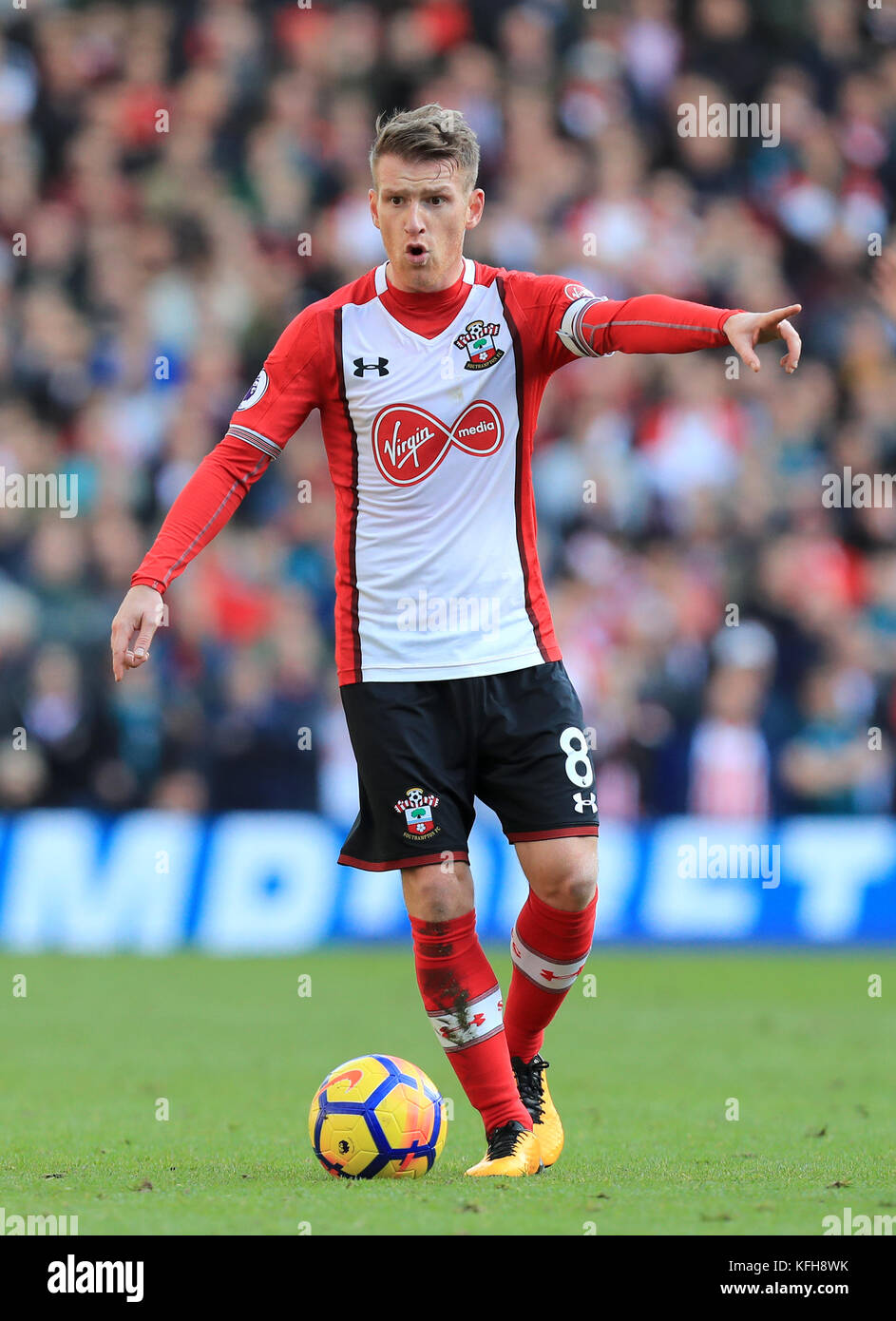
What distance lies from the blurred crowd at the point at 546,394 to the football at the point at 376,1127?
7.43 m

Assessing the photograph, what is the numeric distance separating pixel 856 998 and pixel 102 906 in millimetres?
5058

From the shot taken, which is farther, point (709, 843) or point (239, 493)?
point (709, 843)

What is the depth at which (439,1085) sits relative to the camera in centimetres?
796

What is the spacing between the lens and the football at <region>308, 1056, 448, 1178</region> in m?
5.52

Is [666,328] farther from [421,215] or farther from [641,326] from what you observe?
[421,215]

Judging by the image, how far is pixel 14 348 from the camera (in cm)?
1552

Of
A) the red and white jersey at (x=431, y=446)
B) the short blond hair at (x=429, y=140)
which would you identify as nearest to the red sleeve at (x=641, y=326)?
the red and white jersey at (x=431, y=446)

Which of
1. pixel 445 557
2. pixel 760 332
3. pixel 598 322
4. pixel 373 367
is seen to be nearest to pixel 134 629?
pixel 445 557

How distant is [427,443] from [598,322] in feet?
2.04

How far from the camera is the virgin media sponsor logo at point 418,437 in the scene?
5613 millimetres

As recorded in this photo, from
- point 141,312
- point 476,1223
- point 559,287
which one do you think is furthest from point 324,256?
point 476,1223

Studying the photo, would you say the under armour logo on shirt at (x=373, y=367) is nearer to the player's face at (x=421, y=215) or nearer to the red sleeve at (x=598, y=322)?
the player's face at (x=421, y=215)

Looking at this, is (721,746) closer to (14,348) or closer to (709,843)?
(709,843)

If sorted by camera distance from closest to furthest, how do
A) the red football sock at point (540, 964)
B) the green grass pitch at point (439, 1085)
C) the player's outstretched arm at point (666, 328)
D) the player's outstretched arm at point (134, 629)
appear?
the green grass pitch at point (439, 1085)
the player's outstretched arm at point (666, 328)
the player's outstretched arm at point (134, 629)
the red football sock at point (540, 964)
